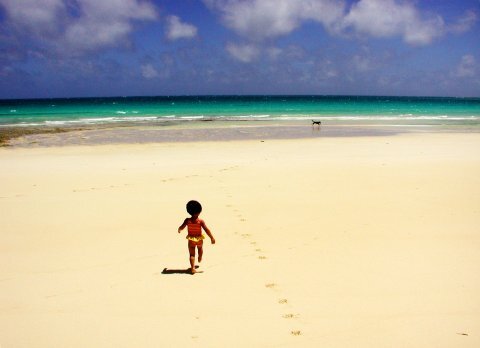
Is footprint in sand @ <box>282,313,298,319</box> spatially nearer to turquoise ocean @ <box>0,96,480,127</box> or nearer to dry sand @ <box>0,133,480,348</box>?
dry sand @ <box>0,133,480,348</box>

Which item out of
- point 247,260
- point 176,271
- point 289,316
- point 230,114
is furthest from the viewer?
point 230,114

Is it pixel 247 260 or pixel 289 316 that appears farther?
pixel 247 260

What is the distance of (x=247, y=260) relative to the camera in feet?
18.4

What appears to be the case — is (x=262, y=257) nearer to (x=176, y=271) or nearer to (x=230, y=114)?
(x=176, y=271)

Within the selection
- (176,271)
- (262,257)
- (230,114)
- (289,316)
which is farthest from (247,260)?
(230,114)

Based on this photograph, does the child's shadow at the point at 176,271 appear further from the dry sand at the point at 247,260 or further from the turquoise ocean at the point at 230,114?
the turquoise ocean at the point at 230,114

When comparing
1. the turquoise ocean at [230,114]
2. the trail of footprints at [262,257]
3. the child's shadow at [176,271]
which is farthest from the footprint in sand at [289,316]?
the turquoise ocean at [230,114]

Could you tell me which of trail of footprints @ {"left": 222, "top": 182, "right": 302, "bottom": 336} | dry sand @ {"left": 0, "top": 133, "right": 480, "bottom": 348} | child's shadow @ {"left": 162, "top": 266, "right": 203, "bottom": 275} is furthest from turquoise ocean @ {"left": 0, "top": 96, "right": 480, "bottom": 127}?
child's shadow @ {"left": 162, "top": 266, "right": 203, "bottom": 275}

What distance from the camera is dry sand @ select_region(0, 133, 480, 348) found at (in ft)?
13.0

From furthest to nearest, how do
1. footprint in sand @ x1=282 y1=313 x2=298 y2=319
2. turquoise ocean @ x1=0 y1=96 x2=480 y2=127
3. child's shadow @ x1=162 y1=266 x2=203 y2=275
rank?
turquoise ocean @ x1=0 y1=96 x2=480 y2=127
child's shadow @ x1=162 y1=266 x2=203 y2=275
footprint in sand @ x1=282 y1=313 x2=298 y2=319

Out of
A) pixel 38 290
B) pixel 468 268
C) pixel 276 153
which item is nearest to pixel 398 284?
pixel 468 268

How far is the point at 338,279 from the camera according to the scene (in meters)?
5.00

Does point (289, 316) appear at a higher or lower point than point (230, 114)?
lower

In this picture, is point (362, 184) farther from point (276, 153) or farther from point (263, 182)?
point (276, 153)
